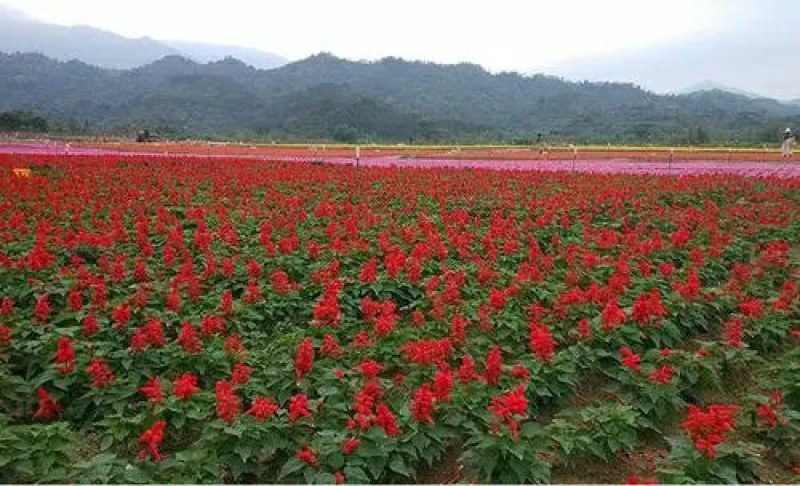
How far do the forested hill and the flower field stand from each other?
53.2 m

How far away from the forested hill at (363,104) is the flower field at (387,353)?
5316 centimetres

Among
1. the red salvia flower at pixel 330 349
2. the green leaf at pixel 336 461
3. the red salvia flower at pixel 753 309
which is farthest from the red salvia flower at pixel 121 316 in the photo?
the red salvia flower at pixel 753 309

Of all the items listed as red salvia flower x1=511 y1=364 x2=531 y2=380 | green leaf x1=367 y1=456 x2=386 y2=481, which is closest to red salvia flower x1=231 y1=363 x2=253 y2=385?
green leaf x1=367 y1=456 x2=386 y2=481

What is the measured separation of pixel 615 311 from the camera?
237 inches

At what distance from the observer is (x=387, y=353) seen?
5.86 m

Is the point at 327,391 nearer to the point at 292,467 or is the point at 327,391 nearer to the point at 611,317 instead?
the point at 292,467

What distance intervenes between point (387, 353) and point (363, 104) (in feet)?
266

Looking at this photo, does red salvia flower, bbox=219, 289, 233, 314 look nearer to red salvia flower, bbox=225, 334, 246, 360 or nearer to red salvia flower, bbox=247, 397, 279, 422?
red salvia flower, bbox=225, 334, 246, 360

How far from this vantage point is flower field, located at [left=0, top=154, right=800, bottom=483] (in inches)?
170

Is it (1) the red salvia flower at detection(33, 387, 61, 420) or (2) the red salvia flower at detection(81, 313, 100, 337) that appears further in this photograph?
(2) the red salvia flower at detection(81, 313, 100, 337)

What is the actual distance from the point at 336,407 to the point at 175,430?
3.86 ft

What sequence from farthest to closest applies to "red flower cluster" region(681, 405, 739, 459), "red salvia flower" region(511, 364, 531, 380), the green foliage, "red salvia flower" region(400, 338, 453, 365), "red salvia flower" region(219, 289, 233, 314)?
the green foliage < "red salvia flower" region(219, 289, 233, 314) < "red salvia flower" region(400, 338, 453, 365) < "red salvia flower" region(511, 364, 531, 380) < "red flower cluster" region(681, 405, 739, 459)

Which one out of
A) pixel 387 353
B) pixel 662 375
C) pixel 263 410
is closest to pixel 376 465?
pixel 263 410

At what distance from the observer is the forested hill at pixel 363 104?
75688 millimetres
